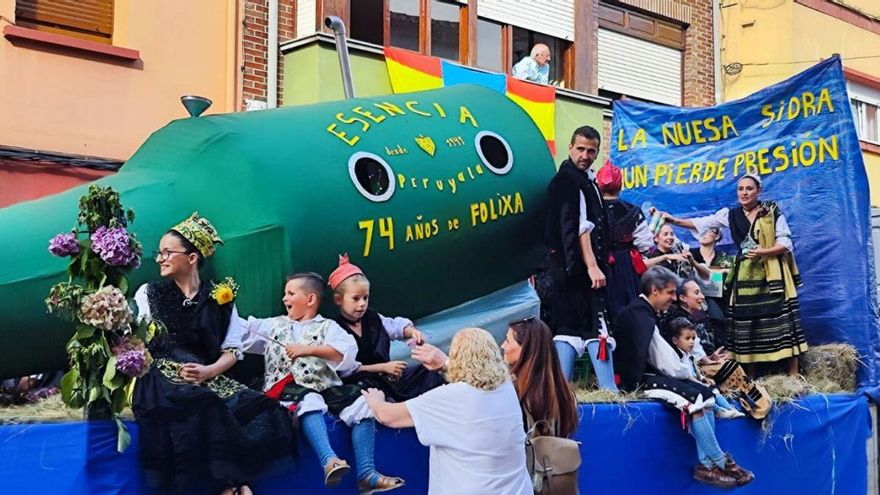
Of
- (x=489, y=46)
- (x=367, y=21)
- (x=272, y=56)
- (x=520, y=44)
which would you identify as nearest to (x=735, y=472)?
(x=272, y=56)

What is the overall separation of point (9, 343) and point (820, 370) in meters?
5.30

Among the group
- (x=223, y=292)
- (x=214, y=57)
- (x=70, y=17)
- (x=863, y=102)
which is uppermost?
(x=863, y=102)

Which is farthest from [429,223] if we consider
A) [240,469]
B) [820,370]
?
[820,370]

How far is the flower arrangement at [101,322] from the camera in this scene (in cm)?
380

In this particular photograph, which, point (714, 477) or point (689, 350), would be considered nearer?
point (714, 477)

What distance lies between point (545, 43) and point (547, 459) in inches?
351

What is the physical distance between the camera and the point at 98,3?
30.1 feet

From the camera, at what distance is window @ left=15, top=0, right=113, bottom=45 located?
8750mm

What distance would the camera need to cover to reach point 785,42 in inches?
599

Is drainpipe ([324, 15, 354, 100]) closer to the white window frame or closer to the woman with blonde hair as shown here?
the woman with blonde hair

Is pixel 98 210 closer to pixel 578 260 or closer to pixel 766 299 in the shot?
pixel 578 260

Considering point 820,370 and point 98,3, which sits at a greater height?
point 98,3

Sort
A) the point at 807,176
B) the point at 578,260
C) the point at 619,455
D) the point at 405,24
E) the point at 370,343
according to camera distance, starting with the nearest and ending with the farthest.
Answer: the point at 370,343
the point at 619,455
the point at 578,260
the point at 807,176
the point at 405,24

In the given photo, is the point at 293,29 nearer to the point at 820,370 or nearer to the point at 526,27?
the point at 526,27
